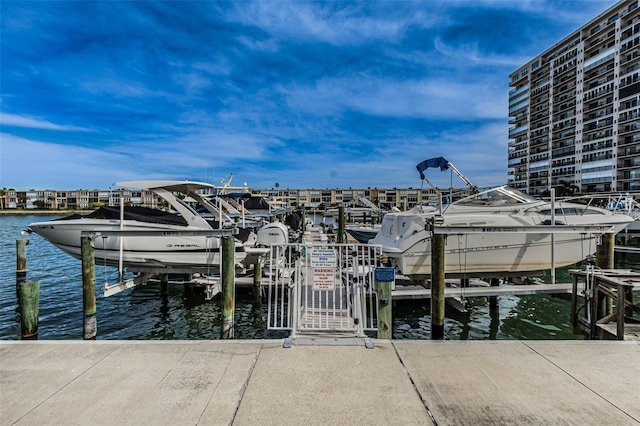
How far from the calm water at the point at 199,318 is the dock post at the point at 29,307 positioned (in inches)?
83.3

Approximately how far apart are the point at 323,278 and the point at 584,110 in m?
A: 88.0

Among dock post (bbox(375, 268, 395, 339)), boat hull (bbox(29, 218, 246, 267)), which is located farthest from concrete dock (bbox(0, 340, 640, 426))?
boat hull (bbox(29, 218, 246, 267))

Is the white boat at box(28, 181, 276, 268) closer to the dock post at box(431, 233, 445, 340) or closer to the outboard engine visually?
the outboard engine

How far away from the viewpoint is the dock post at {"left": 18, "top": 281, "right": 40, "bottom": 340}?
6.79m

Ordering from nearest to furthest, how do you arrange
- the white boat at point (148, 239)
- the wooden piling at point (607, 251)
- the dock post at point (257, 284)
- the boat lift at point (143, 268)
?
the boat lift at point (143, 268)
the wooden piling at point (607, 251)
the white boat at point (148, 239)
the dock post at point (257, 284)

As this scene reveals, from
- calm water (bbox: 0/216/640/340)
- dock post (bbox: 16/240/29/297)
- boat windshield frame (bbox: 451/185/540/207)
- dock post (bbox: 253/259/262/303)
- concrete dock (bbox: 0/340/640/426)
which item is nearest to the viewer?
concrete dock (bbox: 0/340/640/426)

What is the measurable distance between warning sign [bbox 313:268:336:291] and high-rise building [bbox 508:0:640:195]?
7719 centimetres

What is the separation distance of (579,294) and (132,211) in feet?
39.9

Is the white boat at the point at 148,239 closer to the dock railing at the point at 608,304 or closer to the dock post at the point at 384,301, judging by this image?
the dock post at the point at 384,301

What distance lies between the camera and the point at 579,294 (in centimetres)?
822

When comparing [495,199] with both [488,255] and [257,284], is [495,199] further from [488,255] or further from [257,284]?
[257,284]

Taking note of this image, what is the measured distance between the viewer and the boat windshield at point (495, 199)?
11.0m

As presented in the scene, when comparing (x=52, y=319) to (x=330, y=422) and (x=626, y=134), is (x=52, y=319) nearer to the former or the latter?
(x=330, y=422)

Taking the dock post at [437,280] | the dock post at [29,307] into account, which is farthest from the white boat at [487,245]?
the dock post at [29,307]
